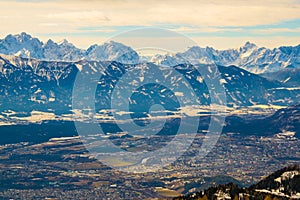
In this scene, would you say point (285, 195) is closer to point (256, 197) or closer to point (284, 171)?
point (256, 197)

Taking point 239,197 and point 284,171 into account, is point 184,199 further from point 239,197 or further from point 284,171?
point 284,171

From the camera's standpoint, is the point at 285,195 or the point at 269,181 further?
the point at 269,181

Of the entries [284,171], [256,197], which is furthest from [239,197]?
[284,171]

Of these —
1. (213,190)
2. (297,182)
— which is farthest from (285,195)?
(213,190)

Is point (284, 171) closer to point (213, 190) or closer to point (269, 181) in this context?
point (269, 181)

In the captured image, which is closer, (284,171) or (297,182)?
(297,182)

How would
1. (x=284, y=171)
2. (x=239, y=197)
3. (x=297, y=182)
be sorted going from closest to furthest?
(x=239, y=197)
(x=297, y=182)
(x=284, y=171)

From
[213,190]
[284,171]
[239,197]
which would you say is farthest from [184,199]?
[284,171]

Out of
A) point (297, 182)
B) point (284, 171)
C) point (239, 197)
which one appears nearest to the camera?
point (239, 197)
